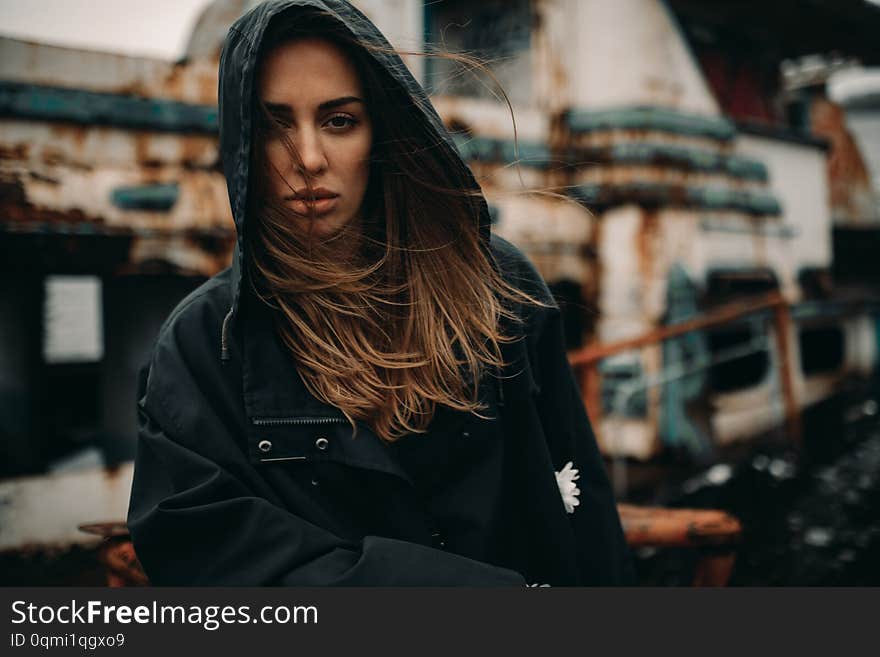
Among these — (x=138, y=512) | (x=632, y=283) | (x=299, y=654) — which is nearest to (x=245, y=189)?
(x=138, y=512)

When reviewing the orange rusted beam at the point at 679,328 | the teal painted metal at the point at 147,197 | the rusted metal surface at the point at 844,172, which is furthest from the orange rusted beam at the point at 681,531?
the rusted metal surface at the point at 844,172

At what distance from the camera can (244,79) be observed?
1.42 metres

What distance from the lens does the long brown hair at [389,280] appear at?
1.48 m

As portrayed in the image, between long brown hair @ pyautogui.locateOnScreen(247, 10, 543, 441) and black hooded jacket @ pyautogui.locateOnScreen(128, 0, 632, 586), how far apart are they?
0.13ft

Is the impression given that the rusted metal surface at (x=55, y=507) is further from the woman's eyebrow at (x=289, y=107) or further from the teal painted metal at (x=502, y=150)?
the teal painted metal at (x=502, y=150)

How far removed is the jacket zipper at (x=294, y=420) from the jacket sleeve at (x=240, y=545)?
0.23ft

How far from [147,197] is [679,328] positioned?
12.2 feet

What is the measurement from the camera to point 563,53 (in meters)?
5.79

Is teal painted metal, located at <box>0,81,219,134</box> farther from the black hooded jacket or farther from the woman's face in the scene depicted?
the woman's face

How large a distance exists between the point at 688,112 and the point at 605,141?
867 millimetres

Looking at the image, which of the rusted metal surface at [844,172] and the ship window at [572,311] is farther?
the rusted metal surface at [844,172]

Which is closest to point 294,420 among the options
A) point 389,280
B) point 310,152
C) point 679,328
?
point 389,280

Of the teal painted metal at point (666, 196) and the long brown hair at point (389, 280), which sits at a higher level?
the teal painted metal at point (666, 196)

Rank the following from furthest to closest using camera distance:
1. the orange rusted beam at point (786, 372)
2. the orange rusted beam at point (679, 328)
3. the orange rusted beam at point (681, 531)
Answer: the orange rusted beam at point (786, 372)
the orange rusted beam at point (679, 328)
the orange rusted beam at point (681, 531)
